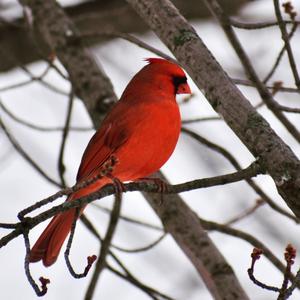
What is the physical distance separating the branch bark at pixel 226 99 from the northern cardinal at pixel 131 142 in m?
0.45

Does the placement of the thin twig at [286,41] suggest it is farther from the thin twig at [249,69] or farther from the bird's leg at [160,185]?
the bird's leg at [160,185]

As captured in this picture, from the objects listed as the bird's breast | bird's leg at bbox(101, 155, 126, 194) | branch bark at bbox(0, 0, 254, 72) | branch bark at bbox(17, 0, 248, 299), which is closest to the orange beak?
the bird's breast

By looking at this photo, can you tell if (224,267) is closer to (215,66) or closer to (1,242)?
(215,66)

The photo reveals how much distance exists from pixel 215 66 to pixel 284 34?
53 centimetres

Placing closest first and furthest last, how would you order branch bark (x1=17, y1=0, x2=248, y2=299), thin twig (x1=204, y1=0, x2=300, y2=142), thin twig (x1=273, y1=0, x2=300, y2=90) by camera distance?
thin twig (x1=273, y1=0, x2=300, y2=90) → thin twig (x1=204, y1=0, x2=300, y2=142) → branch bark (x1=17, y1=0, x2=248, y2=299)

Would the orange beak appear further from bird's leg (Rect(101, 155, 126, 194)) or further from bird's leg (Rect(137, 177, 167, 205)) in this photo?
bird's leg (Rect(101, 155, 126, 194))

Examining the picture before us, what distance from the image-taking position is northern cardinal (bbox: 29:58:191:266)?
2926 millimetres

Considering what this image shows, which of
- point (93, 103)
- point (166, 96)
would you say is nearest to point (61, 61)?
point (93, 103)

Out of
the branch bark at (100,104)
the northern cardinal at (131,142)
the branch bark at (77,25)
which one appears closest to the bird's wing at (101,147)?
the northern cardinal at (131,142)

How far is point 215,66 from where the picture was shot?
2.36 meters

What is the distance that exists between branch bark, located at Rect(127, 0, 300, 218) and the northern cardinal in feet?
1.46

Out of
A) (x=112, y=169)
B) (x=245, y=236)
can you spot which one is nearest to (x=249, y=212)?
(x=245, y=236)

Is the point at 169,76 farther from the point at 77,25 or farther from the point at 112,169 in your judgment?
the point at 77,25

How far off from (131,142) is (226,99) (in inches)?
29.1
